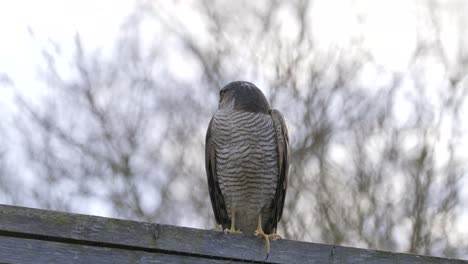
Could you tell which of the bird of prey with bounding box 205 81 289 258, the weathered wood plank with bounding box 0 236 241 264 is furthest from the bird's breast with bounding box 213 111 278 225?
the weathered wood plank with bounding box 0 236 241 264

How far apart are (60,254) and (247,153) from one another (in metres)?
2.16

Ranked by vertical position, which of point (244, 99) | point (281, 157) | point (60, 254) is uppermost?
point (244, 99)

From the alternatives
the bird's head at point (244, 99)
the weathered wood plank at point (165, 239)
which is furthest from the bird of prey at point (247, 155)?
the weathered wood plank at point (165, 239)

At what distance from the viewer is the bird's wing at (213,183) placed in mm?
4902

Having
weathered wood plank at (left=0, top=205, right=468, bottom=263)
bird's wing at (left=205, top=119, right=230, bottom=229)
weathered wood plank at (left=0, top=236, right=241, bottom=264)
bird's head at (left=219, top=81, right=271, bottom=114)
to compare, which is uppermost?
bird's head at (left=219, top=81, right=271, bottom=114)

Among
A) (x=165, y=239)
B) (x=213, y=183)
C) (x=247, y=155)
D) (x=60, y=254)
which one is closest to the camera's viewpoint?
(x=60, y=254)

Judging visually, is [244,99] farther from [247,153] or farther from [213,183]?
[213,183]

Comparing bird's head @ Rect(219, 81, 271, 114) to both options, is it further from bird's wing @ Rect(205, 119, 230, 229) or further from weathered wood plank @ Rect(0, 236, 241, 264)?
weathered wood plank @ Rect(0, 236, 241, 264)

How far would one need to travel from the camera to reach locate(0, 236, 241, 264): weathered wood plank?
274 centimetres

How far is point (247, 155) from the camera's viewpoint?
4789mm

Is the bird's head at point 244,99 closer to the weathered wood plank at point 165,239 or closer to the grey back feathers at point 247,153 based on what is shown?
the grey back feathers at point 247,153

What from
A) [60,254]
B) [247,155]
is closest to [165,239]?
[60,254]

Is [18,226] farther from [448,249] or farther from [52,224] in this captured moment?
[448,249]

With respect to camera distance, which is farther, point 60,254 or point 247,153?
point 247,153
